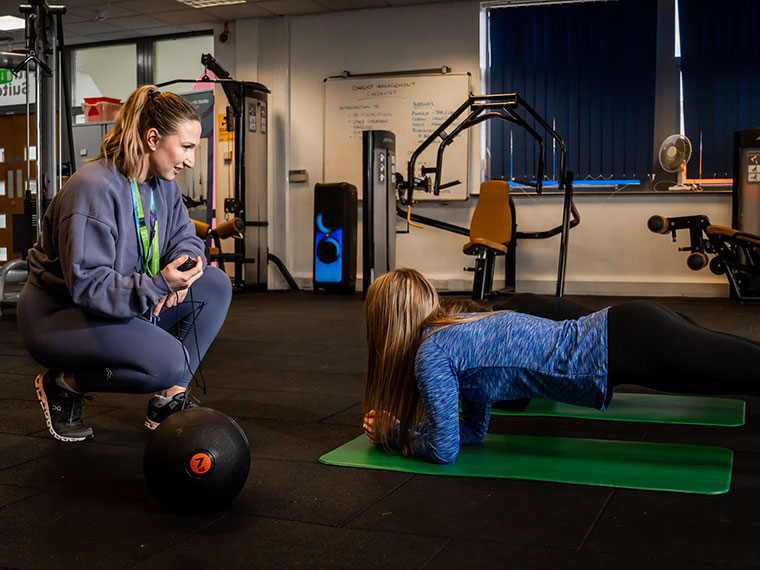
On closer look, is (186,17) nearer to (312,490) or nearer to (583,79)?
(583,79)

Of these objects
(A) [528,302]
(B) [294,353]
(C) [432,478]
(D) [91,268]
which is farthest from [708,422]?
(B) [294,353]

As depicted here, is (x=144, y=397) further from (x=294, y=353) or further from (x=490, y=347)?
(x=490, y=347)

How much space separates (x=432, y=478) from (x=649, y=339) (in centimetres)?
55

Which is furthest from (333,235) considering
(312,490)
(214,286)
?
(312,490)

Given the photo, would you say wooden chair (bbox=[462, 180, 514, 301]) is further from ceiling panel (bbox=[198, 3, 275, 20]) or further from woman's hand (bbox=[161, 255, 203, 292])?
woman's hand (bbox=[161, 255, 203, 292])

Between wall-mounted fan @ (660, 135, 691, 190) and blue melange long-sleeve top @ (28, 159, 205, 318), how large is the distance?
5.21 m

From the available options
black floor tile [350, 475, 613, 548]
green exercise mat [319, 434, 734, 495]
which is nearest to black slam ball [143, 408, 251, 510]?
black floor tile [350, 475, 613, 548]

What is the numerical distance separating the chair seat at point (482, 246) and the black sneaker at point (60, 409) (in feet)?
13.5

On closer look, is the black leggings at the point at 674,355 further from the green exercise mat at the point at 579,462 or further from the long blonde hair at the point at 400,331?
the long blonde hair at the point at 400,331

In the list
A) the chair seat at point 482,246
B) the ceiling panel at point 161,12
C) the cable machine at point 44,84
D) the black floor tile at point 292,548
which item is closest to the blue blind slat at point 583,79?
the ceiling panel at point 161,12

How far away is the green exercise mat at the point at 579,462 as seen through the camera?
173cm

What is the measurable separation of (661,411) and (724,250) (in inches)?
156

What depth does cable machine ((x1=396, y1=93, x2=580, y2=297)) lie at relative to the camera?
5.54 meters

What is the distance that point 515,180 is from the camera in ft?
20.6
